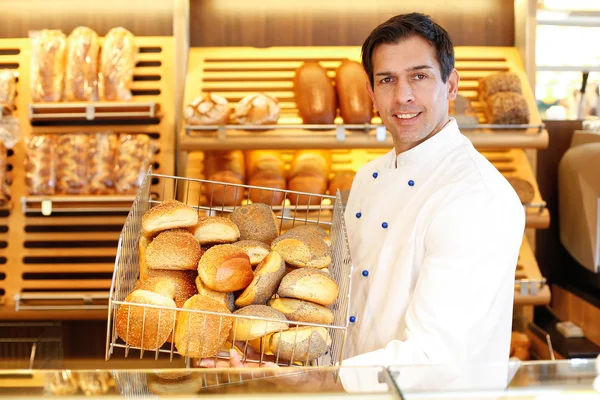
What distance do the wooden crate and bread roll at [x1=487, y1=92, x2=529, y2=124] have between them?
4.89 ft

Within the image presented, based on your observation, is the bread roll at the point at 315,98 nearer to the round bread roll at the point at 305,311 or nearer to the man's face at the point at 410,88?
the man's face at the point at 410,88

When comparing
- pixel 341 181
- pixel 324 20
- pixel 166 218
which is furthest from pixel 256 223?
pixel 324 20

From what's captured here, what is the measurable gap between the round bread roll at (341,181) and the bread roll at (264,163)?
0.24m

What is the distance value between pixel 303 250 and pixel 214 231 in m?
0.20

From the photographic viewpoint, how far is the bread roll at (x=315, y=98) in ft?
9.79

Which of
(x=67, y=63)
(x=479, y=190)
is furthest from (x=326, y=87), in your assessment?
(x=479, y=190)

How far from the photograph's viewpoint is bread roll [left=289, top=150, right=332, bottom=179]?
3.05 m

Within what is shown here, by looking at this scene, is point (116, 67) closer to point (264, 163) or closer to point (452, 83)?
point (264, 163)

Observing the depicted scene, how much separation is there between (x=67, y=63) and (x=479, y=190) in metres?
2.30

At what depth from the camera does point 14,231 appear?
3.33 m

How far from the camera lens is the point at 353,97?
2.99m

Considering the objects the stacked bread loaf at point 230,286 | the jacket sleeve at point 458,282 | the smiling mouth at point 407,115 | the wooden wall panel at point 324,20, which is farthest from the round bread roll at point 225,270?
the wooden wall panel at point 324,20

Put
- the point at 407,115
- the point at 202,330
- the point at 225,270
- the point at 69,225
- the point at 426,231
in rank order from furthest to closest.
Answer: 1. the point at 69,225
2. the point at 407,115
3. the point at 426,231
4. the point at 225,270
5. the point at 202,330

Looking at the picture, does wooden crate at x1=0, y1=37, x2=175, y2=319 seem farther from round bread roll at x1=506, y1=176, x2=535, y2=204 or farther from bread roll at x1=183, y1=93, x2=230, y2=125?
round bread roll at x1=506, y1=176, x2=535, y2=204
